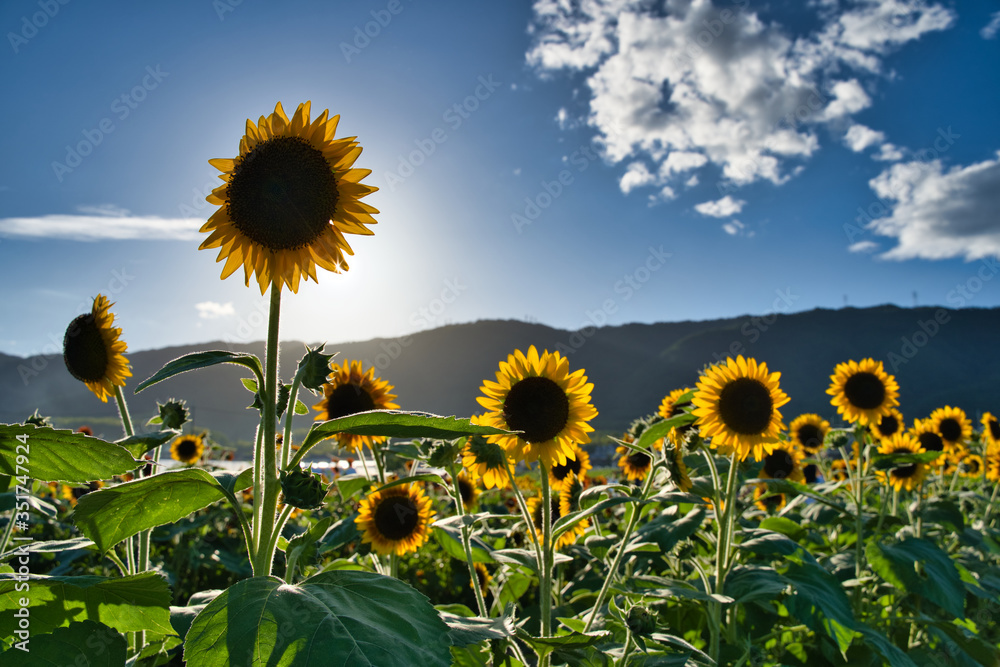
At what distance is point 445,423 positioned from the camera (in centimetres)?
118

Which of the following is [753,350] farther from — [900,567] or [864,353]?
[900,567]

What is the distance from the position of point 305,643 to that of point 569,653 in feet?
3.07

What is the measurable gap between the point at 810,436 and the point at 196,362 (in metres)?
6.51

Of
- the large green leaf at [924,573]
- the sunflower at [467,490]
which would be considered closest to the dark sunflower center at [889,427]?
the large green leaf at [924,573]

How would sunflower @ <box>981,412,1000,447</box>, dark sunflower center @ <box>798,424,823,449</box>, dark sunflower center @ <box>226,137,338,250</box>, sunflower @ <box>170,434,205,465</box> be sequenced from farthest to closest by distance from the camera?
sunflower @ <box>981,412,1000,447</box> → dark sunflower center @ <box>798,424,823,449</box> → sunflower @ <box>170,434,205,465</box> → dark sunflower center @ <box>226,137,338,250</box>

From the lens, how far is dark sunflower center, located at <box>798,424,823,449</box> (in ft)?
20.1

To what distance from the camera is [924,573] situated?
3160mm

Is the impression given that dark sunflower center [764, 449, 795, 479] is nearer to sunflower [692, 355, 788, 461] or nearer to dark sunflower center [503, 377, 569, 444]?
sunflower [692, 355, 788, 461]

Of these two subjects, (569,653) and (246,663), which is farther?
(569,653)

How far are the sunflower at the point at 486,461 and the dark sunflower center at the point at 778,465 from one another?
3.57 metres

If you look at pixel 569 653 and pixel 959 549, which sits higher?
pixel 569 653

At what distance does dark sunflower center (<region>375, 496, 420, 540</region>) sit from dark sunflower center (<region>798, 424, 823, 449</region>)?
15.9 feet

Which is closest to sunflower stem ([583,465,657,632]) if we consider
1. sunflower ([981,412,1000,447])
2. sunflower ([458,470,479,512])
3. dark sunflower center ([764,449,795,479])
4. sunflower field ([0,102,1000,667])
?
sunflower field ([0,102,1000,667])

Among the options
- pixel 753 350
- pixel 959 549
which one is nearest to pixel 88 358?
pixel 959 549
